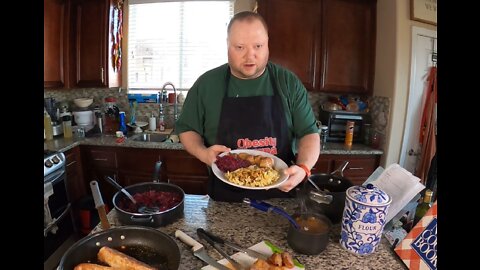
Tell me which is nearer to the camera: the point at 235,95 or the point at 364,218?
the point at 364,218

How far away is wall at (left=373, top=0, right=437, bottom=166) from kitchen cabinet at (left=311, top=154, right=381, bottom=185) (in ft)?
0.33

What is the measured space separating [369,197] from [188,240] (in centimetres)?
51

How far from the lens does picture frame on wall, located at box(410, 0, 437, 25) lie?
209 centimetres

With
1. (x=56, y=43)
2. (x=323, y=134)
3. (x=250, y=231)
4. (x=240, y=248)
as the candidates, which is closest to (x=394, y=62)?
(x=323, y=134)

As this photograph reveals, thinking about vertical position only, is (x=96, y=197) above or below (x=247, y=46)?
below

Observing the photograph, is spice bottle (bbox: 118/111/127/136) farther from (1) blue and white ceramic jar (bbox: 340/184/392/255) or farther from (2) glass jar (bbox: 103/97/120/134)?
(1) blue and white ceramic jar (bbox: 340/184/392/255)

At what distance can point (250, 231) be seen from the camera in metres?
0.87

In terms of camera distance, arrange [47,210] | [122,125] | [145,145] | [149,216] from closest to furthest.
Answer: [149,216]
[47,210]
[145,145]
[122,125]

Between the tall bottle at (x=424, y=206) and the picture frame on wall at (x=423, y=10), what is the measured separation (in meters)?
1.83

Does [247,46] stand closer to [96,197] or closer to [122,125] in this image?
[96,197]

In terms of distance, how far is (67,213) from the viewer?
6.59 ft

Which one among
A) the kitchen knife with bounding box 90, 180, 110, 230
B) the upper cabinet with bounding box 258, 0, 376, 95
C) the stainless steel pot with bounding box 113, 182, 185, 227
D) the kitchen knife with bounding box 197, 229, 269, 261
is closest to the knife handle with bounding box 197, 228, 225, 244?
the kitchen knife with bounding box 197, 229, 269, 261
